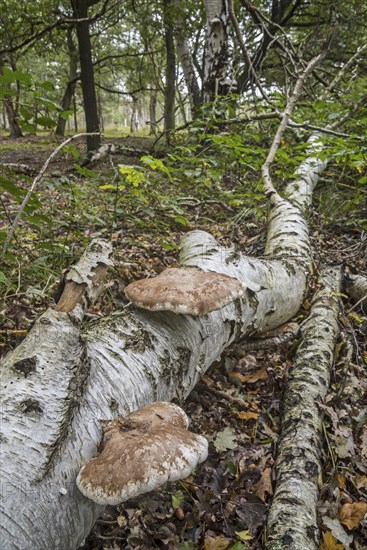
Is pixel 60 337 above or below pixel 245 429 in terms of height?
above

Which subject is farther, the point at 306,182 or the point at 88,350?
the point at 306,182

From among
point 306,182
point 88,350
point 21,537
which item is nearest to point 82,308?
point 88,350

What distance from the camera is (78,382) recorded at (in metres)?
1.85

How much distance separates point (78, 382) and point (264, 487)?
150cm

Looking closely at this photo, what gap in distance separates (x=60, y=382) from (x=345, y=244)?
519cm

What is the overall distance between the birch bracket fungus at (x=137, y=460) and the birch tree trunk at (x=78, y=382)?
0.43ft

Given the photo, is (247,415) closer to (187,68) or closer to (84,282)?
(84,282)

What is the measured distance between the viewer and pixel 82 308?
2.30 meters

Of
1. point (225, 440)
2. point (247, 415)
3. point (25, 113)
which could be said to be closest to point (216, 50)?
point (25, 113)

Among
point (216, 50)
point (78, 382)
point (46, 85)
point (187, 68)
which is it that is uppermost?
point (187, 68)

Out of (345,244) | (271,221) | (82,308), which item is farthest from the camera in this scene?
(345,244)

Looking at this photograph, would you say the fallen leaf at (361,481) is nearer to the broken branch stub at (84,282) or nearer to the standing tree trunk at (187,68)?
the broken branch stub at (84,282)

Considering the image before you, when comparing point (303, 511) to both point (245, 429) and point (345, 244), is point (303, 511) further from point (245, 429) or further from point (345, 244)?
point (345, 244)

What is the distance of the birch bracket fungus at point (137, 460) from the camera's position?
1472mm
